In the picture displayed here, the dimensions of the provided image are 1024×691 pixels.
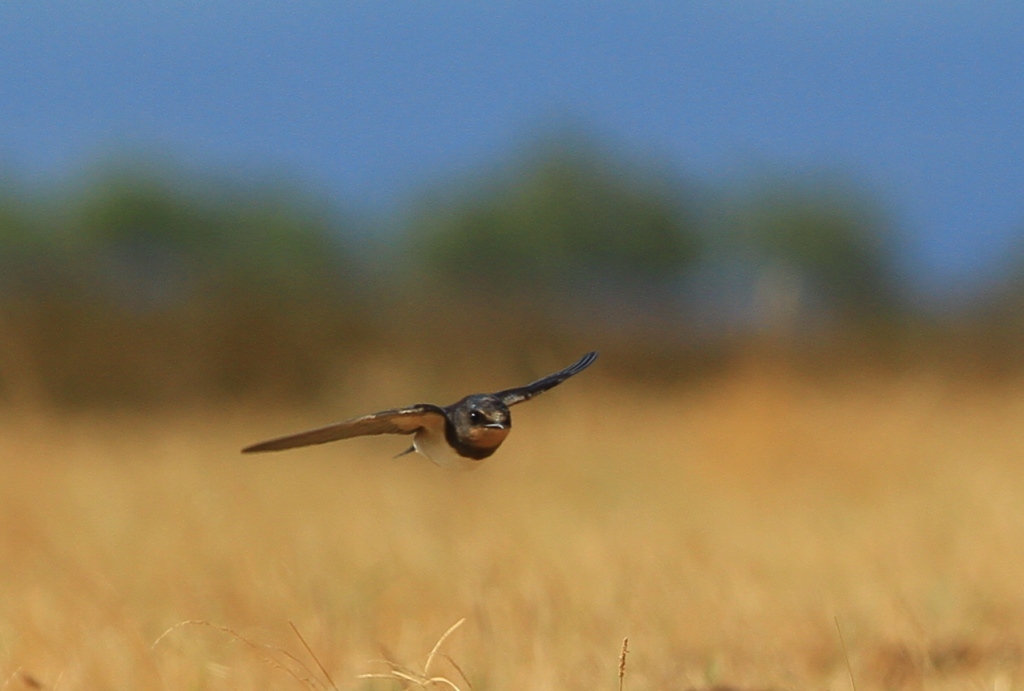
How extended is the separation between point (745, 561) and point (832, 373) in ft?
38.5

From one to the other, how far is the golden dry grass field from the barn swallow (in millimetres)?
927

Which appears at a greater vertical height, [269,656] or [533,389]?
[533,389]

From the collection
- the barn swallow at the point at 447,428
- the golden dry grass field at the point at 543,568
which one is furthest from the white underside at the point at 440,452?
the golden dry grass field at the point at 543,568

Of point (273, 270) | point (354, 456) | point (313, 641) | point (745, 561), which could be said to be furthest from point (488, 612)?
point (273, 270)

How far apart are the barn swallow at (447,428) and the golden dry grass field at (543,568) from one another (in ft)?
3.04

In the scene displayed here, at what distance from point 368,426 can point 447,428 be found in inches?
3.8

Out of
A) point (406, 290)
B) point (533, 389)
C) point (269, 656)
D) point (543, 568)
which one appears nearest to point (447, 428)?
point (533, 389)

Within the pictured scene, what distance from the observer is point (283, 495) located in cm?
696

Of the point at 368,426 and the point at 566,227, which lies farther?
the point at 566,227

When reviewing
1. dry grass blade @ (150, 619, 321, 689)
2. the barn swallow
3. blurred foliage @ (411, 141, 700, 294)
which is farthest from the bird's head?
blurred foliage @ (411, 141, 700, 294)

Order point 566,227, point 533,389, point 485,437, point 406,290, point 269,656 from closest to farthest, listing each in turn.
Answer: point 485,437
point 533,389
point 269,656
point 406,290
point 566,227

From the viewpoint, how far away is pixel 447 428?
4.91 ft

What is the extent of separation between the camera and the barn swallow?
1.42 meters

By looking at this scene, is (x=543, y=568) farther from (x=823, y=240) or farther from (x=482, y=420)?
(x=823, y=240)
